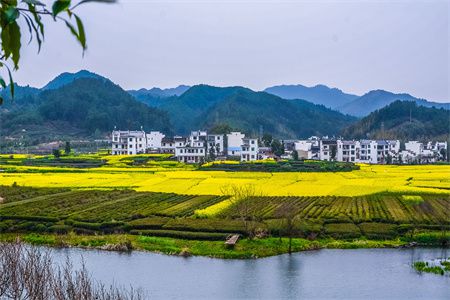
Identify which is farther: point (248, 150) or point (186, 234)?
point (248, 150)

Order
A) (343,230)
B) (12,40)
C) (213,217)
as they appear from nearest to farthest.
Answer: (12,40)
(343,230)
(213,217)

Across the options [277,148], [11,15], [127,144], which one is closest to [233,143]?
[277,148]

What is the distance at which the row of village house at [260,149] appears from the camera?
5603 cm

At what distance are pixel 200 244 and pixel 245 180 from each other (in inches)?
642

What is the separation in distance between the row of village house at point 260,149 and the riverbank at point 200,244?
34437mm

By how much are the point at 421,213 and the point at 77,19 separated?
24.8 m

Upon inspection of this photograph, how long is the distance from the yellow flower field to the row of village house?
40.5 ft

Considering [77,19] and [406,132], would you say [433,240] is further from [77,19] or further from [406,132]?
[406,132]

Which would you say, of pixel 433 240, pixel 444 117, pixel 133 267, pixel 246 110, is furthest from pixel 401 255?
pixel 246 110

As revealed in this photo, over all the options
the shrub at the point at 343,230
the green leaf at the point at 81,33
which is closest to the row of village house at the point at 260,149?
the shrub at the point at 343,230

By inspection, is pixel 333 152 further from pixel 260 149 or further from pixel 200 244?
pixel 200 244

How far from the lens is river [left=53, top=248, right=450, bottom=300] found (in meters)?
14.9

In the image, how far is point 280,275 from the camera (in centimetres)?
1664

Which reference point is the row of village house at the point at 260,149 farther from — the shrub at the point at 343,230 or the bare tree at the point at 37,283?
the bare tree at the point at 37,283
